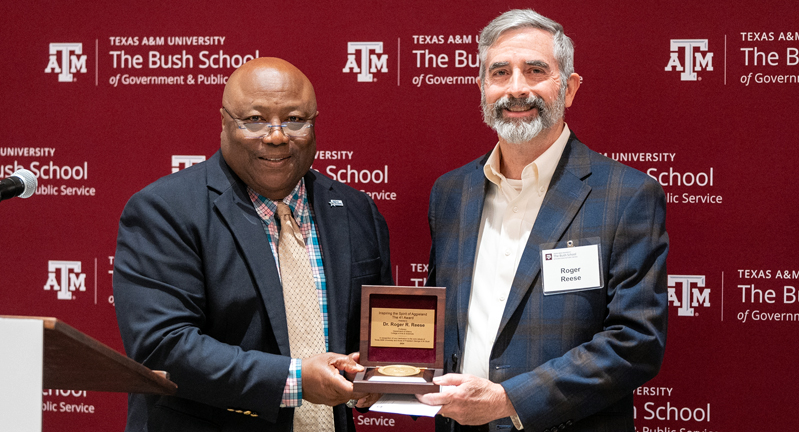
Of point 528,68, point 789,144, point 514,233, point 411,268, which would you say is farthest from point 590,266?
point 789,144

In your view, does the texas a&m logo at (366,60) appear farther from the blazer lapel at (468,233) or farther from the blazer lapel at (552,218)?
the blazer lapel at (552,218)

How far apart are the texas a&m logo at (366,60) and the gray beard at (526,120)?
3.11 ft

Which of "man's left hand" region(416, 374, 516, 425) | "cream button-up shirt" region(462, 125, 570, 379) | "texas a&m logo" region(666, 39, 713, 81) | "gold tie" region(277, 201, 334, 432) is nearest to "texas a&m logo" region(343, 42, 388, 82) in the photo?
"cream button-up shirt" region(462, 125, 570, 379)

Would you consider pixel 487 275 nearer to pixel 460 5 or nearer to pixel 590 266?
pixel 590 266

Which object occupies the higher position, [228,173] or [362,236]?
[228,173]

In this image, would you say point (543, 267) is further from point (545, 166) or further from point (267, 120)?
point (267, 120)

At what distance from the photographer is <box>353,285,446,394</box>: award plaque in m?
2.22

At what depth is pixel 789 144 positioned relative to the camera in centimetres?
307

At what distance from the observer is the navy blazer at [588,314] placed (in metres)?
2.22

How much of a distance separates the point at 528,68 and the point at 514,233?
616 mm

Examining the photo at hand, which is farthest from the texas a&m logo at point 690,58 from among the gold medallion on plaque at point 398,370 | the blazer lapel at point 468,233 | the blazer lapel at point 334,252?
the gold medallion on plaque at point 398,370

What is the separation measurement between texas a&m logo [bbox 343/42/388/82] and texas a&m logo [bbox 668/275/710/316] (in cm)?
171

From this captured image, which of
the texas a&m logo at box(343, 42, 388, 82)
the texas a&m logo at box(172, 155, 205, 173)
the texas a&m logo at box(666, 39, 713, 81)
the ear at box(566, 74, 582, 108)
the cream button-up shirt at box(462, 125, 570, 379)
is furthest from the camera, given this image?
the texas a&m logo at box(172, 155, 205, 173)

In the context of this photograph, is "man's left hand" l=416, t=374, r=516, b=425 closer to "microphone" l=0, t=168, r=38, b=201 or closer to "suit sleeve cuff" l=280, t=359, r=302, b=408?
"suit sleeve cuff" l=280, t=359, r=302, b=408
